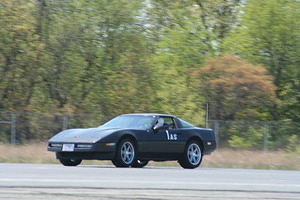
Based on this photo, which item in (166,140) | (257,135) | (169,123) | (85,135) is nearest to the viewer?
(85,135)

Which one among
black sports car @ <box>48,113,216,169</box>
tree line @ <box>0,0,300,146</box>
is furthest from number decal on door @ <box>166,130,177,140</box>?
tree line @ <box>0,0,300,146</box>

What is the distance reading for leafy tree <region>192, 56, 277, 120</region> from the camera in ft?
111

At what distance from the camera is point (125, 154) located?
1719 centimetres

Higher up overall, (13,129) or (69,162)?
(13,129)

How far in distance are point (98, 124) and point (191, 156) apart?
422 inches

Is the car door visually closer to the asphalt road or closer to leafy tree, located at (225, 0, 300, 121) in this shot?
the asphalt road

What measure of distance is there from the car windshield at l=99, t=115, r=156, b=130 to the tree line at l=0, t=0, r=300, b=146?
13542 mm

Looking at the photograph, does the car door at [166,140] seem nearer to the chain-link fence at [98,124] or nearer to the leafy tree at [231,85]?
the chain-link fence at [98,124]

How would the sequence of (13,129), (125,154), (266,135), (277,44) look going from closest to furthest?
1. (125,154)
2. (13,129)
3. (266,135)
4. (277,44)

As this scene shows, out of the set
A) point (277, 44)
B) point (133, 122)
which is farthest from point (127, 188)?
point (277, 44)

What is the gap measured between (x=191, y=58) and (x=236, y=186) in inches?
1083

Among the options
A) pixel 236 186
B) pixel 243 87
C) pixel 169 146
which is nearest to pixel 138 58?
pixel 243 87

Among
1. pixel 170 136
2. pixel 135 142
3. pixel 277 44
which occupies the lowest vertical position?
pixel 135 142

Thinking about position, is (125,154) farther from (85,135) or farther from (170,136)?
(170,136)
